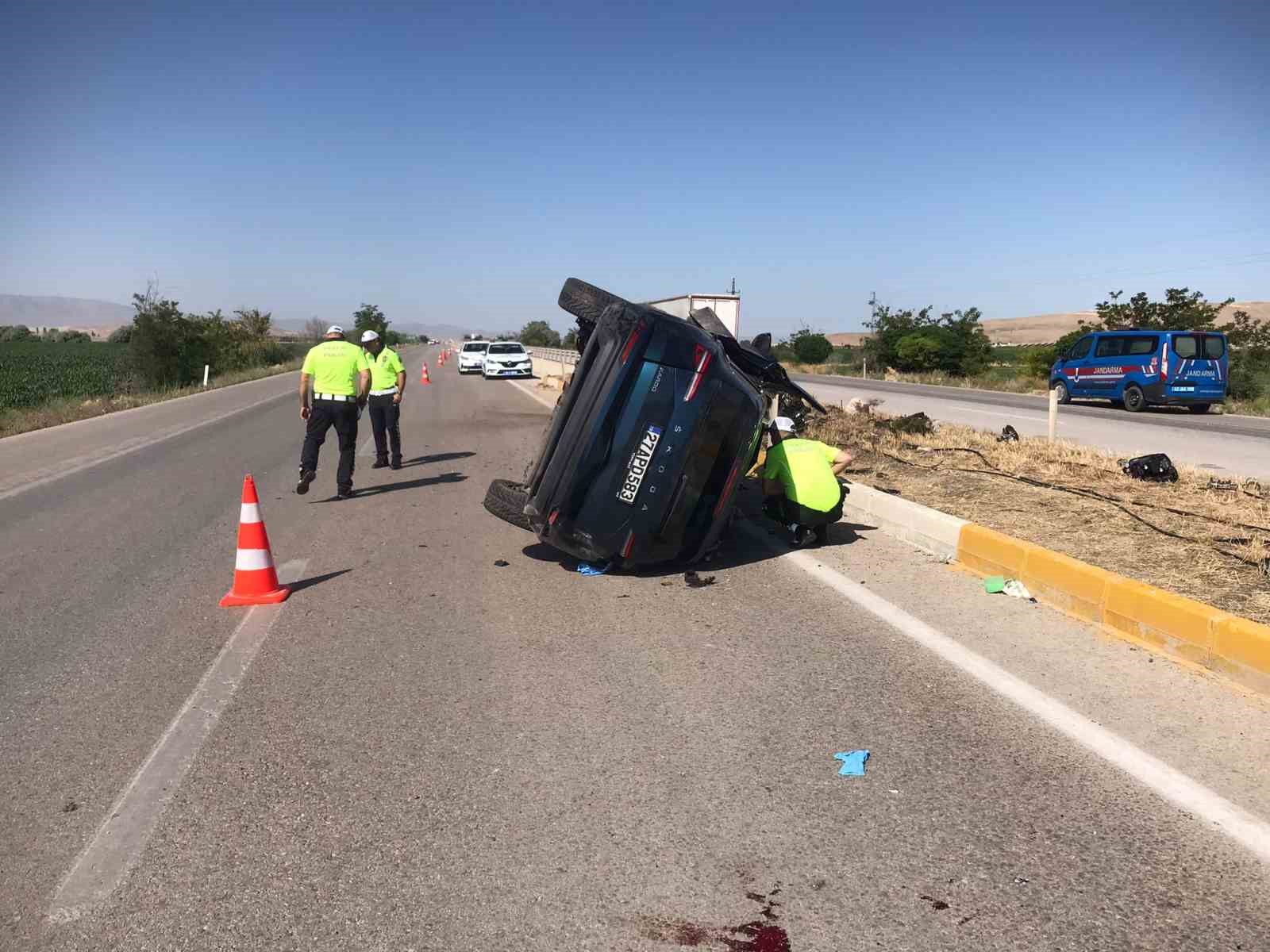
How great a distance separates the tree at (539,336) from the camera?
11775cm

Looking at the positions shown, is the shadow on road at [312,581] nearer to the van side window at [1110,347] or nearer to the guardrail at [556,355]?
the van side window at [1110,347]

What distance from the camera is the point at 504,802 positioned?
3.42 meters

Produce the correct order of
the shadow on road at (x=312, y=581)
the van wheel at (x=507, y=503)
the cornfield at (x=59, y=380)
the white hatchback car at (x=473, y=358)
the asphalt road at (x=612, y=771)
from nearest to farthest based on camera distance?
the asphalt road at (x=612, y=771) → the shadow on road at (x=312, y=581) → the van wheel at (x=507, y=503) → the cornfield at (x=59, y=380) → the white hatchback car at (x=473, y=358)

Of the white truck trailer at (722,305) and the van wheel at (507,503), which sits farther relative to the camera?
the white truck trailer at (722,305)

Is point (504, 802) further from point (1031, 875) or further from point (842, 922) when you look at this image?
point (1031, 875)

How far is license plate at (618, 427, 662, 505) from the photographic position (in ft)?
20.3

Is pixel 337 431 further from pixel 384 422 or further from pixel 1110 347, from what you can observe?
pixel 1110 347

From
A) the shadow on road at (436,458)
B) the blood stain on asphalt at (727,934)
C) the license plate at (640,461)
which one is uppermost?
the license plate at (640,461)

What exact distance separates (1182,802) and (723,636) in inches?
96.3

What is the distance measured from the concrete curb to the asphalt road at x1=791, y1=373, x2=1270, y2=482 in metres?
5.96

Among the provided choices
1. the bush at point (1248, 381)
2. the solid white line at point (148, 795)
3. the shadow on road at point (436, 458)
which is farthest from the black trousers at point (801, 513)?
the bush at point (1248, 381)

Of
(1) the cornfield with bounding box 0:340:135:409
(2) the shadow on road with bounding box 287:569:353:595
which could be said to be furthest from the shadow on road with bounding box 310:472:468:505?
(1) the cornfield with bounding box 0:340:135:409

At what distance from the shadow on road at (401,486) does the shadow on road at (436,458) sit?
114cm

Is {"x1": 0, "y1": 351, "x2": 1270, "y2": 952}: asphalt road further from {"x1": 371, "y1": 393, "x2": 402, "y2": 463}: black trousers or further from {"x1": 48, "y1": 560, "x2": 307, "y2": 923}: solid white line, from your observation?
{"x1": 371, "y1": 393, "x2": 402, "y2": 463}: black trousers
